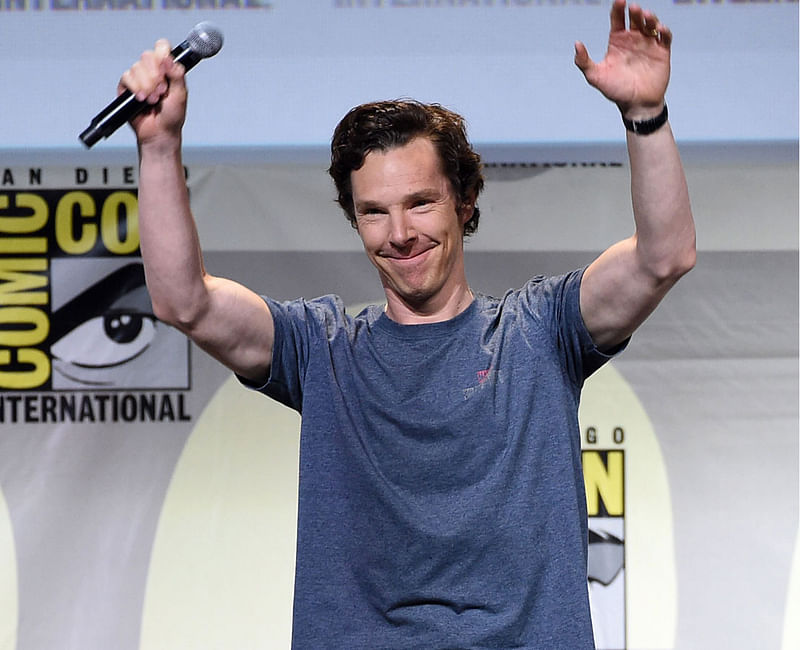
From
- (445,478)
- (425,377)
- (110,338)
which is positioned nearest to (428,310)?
(425,377)

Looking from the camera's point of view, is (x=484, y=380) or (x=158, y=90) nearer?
(x=158, y=90)

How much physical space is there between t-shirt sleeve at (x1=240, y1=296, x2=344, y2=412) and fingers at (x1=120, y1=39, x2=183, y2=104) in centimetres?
31

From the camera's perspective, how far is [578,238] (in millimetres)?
2139

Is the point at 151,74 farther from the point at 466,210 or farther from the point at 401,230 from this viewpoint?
the point at 466,210

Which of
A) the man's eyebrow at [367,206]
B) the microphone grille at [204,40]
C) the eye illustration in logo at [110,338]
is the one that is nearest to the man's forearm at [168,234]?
the microphone grille at [204,40]

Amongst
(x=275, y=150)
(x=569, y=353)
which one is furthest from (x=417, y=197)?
(x=275, y=150)

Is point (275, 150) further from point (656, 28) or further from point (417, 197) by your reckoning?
point (656, 28)

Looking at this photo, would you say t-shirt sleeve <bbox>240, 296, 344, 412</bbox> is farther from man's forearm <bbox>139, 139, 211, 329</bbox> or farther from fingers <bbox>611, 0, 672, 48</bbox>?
fingers <bbox>611, 0, 672, 48</bbox>

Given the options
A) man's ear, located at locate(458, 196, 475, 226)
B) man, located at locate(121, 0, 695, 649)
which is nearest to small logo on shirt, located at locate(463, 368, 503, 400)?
man, located at locate(121, 0, 695, 649)

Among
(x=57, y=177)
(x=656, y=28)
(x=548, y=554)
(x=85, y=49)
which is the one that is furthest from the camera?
(x=57, y=177)

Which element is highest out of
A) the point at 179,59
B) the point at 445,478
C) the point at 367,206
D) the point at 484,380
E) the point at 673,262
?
the point at 179,59

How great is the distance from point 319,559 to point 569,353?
15.3 inches

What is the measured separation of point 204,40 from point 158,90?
73mm

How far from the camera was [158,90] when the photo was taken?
104 cm
